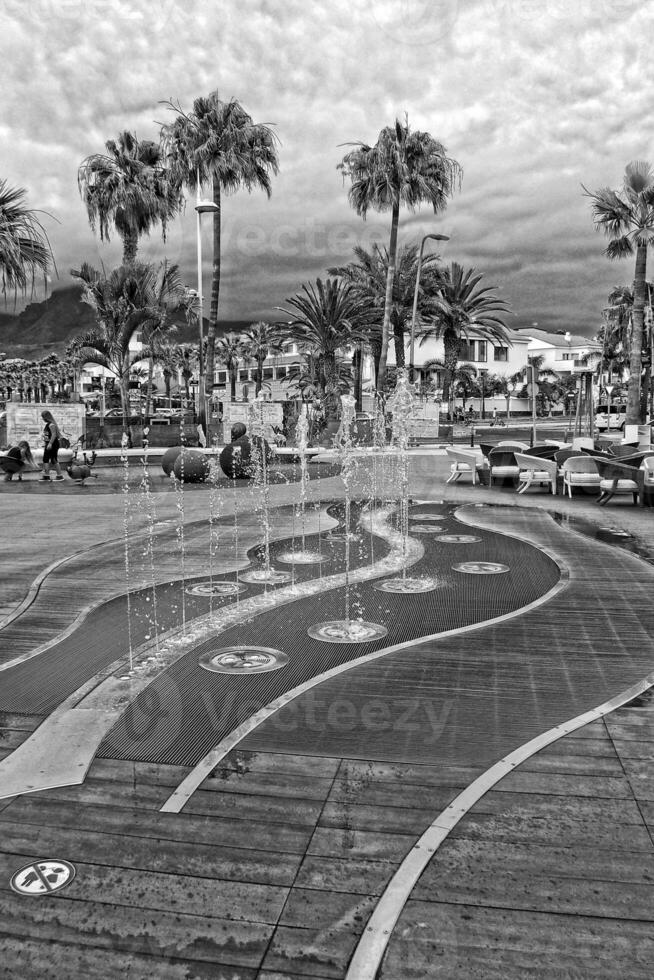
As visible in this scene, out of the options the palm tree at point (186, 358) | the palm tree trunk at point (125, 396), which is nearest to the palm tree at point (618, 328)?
the palm tree trunk at point (125, 396)

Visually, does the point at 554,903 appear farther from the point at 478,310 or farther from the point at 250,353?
the point at 250,353

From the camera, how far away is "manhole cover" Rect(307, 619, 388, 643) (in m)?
5.94

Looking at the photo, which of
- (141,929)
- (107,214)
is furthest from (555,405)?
(141,929)

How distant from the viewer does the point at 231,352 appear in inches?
3942

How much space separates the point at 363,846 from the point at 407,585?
4595mm

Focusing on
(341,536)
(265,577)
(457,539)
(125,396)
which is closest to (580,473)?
(457,539)

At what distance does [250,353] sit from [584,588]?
306 ft

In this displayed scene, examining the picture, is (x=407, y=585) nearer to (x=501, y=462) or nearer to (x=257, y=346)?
(x=501, y=462)

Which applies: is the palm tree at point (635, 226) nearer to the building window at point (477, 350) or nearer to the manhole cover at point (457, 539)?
the manhole cover at point (457, 539)

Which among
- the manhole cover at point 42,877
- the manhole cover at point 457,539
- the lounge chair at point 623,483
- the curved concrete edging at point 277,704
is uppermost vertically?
the lounge chair at point 623,483

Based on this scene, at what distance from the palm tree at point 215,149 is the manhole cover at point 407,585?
26.5m

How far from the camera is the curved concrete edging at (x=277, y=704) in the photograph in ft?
11.6

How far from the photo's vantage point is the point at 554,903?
2.75 meters

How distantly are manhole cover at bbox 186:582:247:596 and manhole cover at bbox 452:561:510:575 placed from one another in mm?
2365
